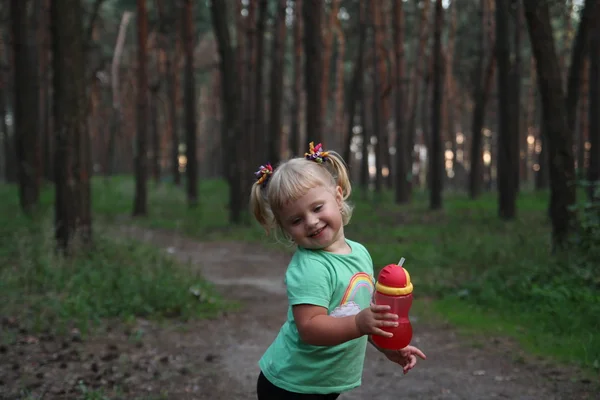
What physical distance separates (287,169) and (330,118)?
46543mm

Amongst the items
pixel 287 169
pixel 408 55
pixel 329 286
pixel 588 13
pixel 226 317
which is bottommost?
pixel 226 317

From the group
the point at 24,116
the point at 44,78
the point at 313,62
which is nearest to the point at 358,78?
the point at 313,62

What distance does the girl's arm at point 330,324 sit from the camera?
2.28m

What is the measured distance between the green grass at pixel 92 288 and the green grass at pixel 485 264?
133 centimetres

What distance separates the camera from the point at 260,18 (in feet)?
52.3

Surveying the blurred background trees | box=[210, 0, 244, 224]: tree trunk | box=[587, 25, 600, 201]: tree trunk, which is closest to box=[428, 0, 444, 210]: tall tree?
the blurred background trees

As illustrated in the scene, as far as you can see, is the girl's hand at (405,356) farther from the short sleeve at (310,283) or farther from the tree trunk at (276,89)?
the tree trunk at (276,89)

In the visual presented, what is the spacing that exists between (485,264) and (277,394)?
20.5 ft

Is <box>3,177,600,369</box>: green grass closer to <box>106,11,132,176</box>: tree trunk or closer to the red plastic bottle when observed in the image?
the red plastic bottle

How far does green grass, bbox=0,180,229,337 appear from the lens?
20.2ft

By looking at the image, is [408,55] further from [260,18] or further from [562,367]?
[562,367]

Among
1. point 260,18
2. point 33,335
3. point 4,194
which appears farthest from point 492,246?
point 4,194

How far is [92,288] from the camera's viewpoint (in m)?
6.87

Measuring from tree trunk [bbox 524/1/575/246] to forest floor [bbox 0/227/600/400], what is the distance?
2.78 m
